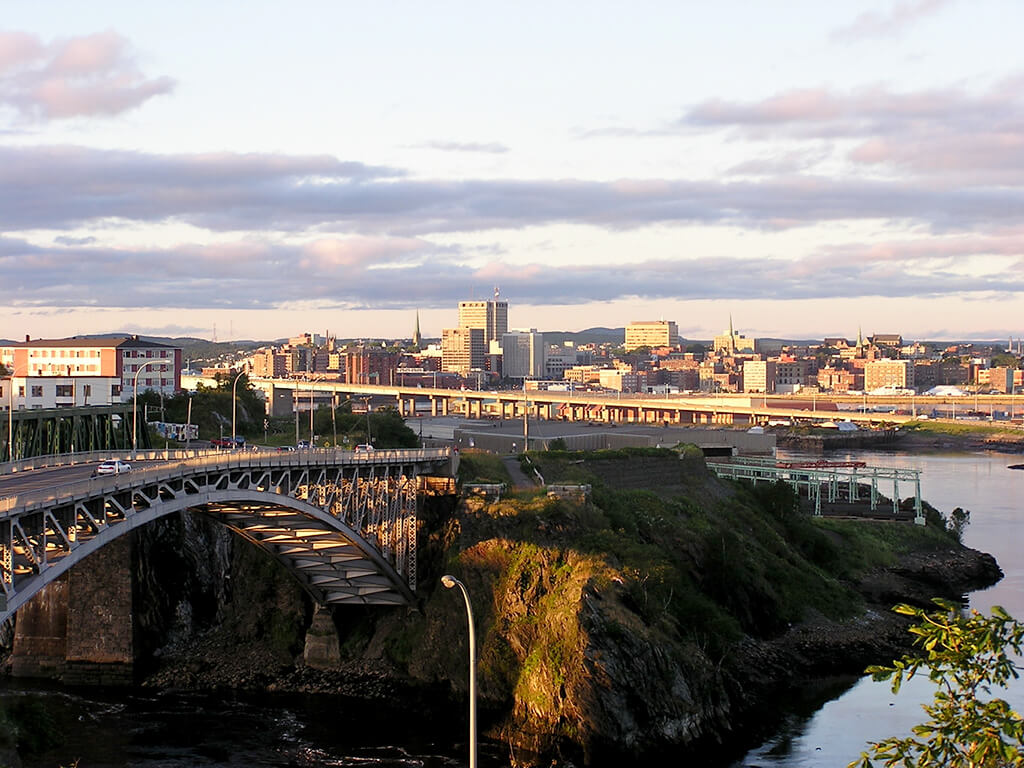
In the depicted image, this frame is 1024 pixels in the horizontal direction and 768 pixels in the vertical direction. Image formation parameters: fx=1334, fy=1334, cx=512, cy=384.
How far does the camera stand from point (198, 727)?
163ft

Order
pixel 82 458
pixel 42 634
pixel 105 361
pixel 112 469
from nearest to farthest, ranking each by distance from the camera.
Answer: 1. pixel 112 469
2. pixel 82 458
3. pixel 42 634
4. pixel 105 361

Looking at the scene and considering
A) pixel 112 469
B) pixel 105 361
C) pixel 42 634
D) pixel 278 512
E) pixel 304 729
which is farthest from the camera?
pixel 105 361

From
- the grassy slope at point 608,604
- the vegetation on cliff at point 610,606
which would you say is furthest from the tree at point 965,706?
the grassy slope at point 608,604

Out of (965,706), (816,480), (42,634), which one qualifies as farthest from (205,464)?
(816,480)

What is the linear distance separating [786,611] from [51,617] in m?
33.9

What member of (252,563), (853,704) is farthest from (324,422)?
(853,704)

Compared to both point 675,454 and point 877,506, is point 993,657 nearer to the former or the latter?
point 675,454

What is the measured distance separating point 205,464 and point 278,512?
7685mm

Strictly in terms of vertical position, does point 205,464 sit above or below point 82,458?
above

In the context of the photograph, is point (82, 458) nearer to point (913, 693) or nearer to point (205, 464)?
point (205, 464)

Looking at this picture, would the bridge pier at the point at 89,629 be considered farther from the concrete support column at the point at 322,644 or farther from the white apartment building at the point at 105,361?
the white apartment building at the point at 105,361

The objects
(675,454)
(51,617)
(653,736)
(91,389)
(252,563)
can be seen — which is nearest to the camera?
(653,736)

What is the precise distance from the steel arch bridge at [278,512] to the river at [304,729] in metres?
6.25

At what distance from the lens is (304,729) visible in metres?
49.8
